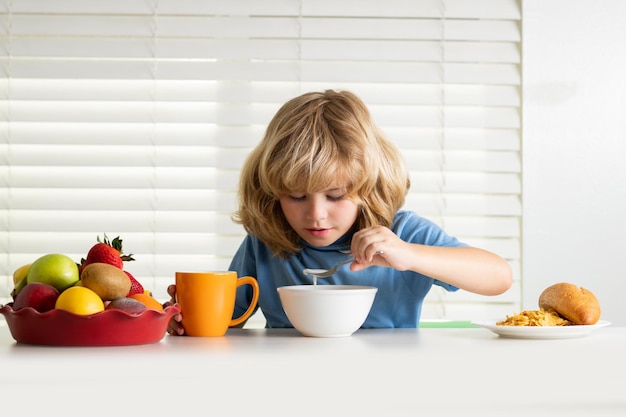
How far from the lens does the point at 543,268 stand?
2.38 meters

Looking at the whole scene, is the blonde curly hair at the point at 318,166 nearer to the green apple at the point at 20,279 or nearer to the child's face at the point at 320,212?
the child's face at the point at 320,212

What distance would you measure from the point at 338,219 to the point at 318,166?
0.12 m

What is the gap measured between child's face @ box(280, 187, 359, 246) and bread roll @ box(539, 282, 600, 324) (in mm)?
410

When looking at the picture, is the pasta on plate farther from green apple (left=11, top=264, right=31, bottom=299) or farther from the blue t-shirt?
green apple (left=11, top=264, right=31, bottom=299)

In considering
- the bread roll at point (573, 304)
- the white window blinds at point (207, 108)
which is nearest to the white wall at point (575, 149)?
the white window blinds at point (207, 108)

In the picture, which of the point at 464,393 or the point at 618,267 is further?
the point at 618,267

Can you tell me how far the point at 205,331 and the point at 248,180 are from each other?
489 mm

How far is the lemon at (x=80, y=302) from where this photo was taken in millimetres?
994

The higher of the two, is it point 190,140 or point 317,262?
point 190,140

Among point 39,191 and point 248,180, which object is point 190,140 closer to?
point 39,191

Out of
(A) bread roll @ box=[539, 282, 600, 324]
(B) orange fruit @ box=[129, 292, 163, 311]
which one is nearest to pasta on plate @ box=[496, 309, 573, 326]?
(A) bread roll @ box=[539, 282, 600, 324]

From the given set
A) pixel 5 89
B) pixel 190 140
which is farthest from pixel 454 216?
pixel 5 89

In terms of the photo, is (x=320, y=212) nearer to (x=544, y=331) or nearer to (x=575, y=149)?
(x=544, y=331)

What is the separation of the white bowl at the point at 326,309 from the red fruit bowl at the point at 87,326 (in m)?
0.20
